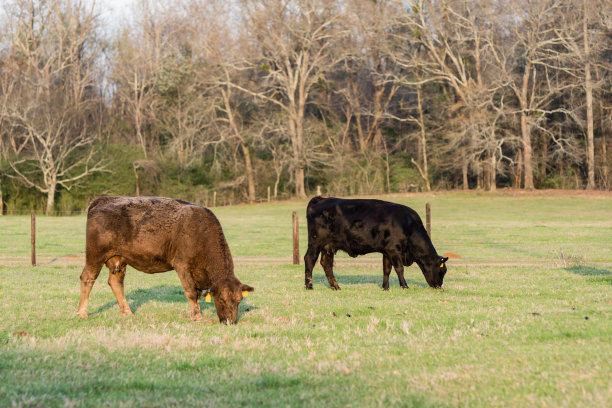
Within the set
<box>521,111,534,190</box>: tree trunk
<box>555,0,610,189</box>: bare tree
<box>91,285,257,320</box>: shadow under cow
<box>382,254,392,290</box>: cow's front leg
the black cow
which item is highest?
<box>555,0,610,189</box>: bare tree

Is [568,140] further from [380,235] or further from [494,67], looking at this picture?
[380,235]

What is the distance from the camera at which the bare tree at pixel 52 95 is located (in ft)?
176

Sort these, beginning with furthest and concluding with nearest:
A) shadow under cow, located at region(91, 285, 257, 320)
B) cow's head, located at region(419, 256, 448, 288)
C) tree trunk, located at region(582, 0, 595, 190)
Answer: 1. tree trunk, located at region(582, 0, 595, 190)
2. cow's head, located at region(419, 256, 448, 288)
3. shadow under cow, located at region(91, 285, 257, 320)

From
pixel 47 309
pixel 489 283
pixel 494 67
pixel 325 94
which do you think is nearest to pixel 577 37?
pixel 494 67

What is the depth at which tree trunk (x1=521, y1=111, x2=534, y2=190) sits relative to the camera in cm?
5347

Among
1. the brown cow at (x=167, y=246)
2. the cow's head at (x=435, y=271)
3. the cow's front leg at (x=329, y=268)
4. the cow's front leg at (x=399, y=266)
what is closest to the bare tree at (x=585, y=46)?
the cow's head at (x=435, y=271)

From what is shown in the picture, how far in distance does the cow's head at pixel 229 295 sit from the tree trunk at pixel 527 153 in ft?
158

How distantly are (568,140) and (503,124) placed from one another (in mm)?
6037

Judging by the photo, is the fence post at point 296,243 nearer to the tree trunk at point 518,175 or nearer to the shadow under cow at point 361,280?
the shadow under cow at point 361,280

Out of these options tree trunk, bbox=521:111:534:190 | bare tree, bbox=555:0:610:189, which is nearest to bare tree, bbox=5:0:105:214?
tree trunk, bbox=521:111:534:190

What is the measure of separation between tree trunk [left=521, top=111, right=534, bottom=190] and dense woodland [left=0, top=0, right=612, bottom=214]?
177 mm

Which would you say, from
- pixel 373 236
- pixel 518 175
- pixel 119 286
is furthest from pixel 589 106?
pixel 119 286

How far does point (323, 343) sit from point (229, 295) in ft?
6.11

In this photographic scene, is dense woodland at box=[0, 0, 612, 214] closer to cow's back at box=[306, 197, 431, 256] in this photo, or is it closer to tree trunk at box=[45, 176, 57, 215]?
tree trunk at box=[45, 176, 57, 215]
